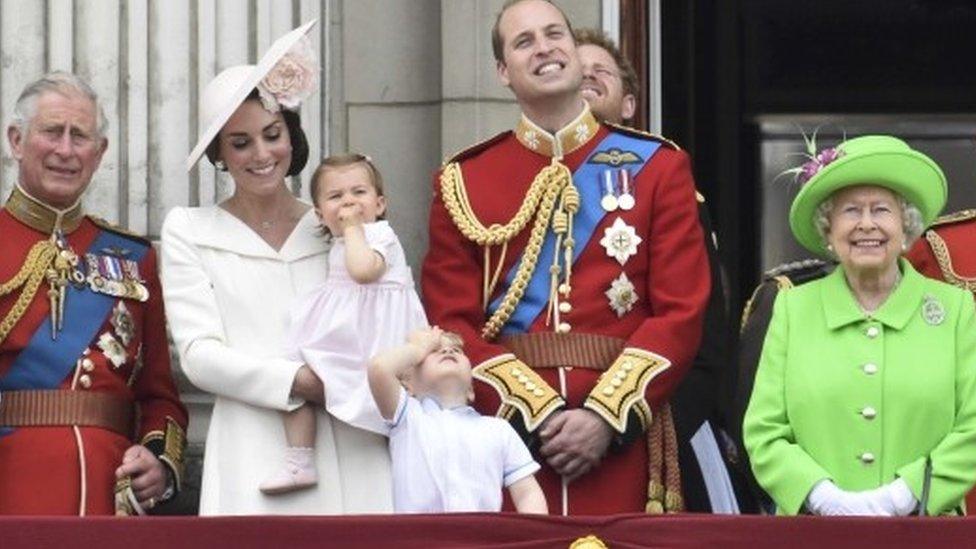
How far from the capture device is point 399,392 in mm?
9594

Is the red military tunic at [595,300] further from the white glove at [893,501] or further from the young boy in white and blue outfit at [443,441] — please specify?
the white glove at [893,501]

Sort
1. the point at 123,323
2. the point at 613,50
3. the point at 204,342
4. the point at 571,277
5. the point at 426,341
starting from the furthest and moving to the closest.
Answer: the point at 613,50 < the point at 123,323 < the point at 571,277 < the point at 204,342 < the point at 426,341

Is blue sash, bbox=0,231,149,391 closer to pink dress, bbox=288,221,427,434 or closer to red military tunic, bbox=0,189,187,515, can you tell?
red military tunic, bbox=0,189,187,515

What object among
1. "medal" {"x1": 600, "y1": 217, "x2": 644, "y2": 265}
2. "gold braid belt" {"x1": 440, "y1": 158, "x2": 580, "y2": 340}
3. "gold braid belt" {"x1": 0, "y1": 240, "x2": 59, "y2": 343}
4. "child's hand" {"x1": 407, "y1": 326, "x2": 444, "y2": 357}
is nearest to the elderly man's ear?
"gold braid belt" {"x1": 440, "y1": 158, "x2": 580, "y2": 340}

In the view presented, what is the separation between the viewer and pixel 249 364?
9906mm

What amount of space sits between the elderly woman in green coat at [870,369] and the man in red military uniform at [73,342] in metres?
1.59

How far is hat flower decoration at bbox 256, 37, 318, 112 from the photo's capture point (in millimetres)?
10141

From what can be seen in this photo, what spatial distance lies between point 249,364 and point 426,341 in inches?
20.3

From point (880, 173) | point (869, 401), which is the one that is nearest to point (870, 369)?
point (869, 401)

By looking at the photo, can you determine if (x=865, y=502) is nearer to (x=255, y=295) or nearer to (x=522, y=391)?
(x=522, y=391)

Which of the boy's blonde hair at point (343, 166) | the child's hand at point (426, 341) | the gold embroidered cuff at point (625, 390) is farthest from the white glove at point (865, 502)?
the boy's blonde hair at point (343, 166)

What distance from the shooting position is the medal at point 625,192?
33.1ft

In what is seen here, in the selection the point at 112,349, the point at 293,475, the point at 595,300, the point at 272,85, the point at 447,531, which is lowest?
the point at 447,531

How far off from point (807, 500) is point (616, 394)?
566 millimetres
